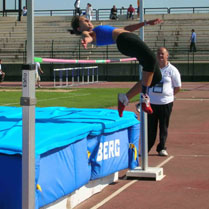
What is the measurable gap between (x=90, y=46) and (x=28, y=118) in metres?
38.0

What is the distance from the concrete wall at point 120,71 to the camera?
37562 mm

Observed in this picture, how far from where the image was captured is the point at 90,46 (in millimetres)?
42469

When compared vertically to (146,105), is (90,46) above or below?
above

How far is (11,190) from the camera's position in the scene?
5.23 metres

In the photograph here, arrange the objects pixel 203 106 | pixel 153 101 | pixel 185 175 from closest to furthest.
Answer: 1. pixel 185 175
2. pixel 153 101
3. pixel 203 106

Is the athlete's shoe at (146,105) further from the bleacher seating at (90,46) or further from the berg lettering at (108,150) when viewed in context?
the bleacher seating at (90,46)

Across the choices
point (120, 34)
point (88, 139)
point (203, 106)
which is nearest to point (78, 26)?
point (120, 34)

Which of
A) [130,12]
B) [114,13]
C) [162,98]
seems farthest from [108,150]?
[114,13]

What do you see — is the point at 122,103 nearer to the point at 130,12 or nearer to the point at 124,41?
the point at 124,41

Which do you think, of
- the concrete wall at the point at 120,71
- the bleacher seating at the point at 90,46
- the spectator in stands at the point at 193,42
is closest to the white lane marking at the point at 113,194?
the concrete wall at the point at 120,71

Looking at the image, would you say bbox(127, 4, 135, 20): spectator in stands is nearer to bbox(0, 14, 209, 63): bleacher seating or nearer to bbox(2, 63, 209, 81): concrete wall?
bbox(0, 14, 209, 63): bleacher seating

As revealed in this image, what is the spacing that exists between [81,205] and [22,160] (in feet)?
5.82

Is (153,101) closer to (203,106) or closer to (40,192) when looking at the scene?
(40,192)

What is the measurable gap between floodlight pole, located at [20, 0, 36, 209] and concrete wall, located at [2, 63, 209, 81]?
33.3 m
